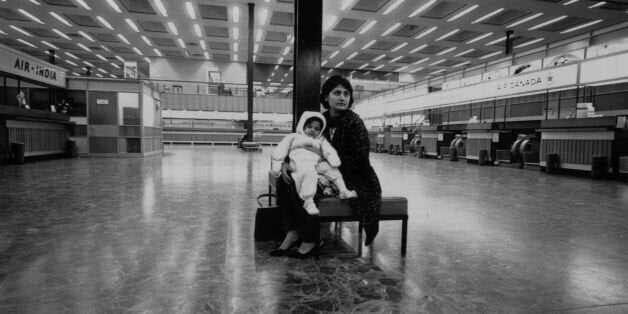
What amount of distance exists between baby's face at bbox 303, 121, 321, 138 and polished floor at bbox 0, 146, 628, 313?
90cm

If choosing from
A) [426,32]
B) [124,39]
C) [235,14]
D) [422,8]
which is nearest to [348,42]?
[426,32]

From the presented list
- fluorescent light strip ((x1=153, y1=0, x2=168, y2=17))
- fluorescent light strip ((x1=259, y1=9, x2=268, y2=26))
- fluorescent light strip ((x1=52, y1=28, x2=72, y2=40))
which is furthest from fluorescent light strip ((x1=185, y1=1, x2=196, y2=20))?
fluorescent light strip ((x1=52, y1=28, x2=72, y2=40))

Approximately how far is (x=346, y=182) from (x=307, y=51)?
1500mm

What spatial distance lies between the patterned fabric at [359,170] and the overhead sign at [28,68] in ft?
32.6

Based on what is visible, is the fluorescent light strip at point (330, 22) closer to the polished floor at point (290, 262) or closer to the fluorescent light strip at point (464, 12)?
the fluorescent light strip at point (464, 12)

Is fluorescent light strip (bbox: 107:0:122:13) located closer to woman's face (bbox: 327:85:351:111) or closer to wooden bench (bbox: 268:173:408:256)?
woman's face (bbox: 327:85:351:111)

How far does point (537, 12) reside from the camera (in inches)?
601

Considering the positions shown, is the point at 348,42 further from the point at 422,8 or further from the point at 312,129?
the point at 312,129

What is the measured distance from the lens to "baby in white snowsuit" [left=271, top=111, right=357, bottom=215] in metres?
2.30

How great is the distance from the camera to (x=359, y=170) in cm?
245

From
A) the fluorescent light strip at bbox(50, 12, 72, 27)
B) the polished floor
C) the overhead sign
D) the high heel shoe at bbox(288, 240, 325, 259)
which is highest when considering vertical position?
the fluorescent light strip at bbox(50, 12, 72, 27)

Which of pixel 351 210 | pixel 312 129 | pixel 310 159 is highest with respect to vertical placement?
pixel 312 129

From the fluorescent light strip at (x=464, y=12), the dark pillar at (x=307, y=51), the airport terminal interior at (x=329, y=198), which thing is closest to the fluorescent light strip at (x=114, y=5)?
the airport terminal interior at (x=329, y=198)

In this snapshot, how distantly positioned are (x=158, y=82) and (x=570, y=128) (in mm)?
25658
